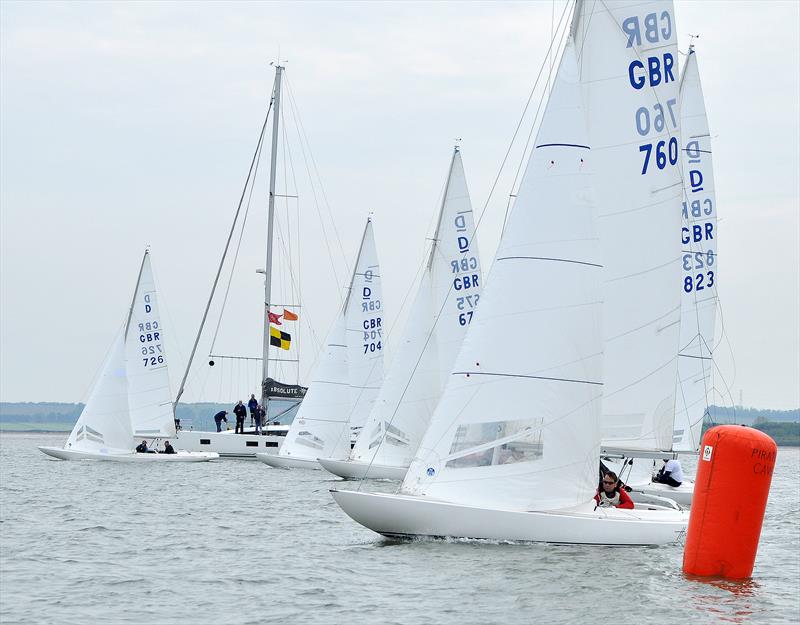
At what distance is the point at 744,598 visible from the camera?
41.9ft

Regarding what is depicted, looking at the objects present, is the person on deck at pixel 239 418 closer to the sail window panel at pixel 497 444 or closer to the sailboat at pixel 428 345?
the sailboat at pixel 428 345

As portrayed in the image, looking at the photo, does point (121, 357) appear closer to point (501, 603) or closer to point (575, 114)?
point (575, 114)

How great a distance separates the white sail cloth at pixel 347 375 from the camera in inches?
1344

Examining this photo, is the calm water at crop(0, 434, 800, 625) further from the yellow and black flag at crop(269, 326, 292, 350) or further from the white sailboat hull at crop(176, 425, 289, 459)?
the yellow and black flag at crop(269, 326, 292, 350)

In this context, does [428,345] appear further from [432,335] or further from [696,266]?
[696,266]

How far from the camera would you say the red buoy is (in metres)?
12.9

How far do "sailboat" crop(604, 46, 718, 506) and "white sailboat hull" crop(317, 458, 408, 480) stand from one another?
5.07 meters

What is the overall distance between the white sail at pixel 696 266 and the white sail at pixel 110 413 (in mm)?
16846

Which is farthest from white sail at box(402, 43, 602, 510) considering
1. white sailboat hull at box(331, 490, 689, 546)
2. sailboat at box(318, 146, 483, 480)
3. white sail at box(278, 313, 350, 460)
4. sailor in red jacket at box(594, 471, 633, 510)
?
white sail at box(278, 313, 350, 460)

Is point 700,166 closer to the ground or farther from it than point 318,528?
farther from it

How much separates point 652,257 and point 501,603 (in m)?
7.30

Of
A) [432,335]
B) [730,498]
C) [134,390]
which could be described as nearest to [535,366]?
[730,498]

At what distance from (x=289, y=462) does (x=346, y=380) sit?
9.41 ft

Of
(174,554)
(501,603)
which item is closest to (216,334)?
(174,554)
